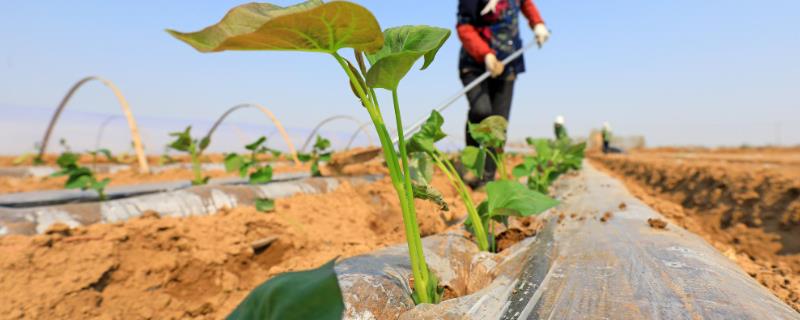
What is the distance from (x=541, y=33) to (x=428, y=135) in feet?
6.99

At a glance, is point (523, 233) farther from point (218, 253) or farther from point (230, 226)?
point (230, 226)

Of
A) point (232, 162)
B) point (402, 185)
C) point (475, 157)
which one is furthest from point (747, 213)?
point (232, 162)

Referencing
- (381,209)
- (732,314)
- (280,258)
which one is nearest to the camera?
(732,314)

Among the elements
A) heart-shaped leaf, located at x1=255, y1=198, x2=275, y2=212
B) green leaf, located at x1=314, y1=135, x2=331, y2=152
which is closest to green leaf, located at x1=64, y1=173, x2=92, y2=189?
heart-shaped leaf, located at x1=255, y1=198, x2=275, y2=212

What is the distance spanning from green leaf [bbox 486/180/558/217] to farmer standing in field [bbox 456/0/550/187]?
1.51 metres

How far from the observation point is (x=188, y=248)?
1.55m

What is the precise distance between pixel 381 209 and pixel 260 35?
2.14m

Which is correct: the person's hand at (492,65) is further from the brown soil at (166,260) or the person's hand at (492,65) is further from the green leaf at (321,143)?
the green leaf at (321,143)

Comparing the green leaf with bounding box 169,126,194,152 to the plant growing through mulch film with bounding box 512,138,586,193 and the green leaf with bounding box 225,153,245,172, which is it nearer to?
the green leaf with bounding box 225,153,245,172

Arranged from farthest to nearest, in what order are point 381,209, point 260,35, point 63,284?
point 381,209
point 63,284
point 260,35

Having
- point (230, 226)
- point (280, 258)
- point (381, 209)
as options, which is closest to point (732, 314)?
point (280, 258)

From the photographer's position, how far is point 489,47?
2.71 metres

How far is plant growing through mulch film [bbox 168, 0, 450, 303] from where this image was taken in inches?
18.4

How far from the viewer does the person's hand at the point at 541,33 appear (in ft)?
9.46
